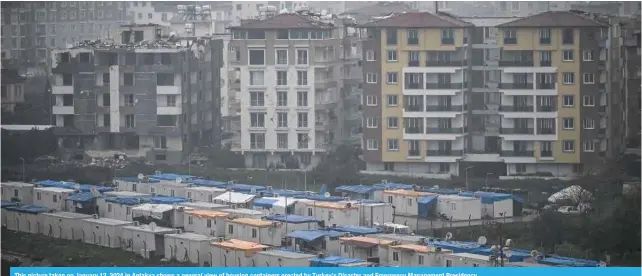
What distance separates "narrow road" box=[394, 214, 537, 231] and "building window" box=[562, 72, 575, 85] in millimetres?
2153

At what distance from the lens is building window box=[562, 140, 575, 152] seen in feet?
51.5

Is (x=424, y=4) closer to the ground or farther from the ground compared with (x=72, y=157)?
farther from the ground

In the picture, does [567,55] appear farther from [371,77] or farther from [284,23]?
[284,23]

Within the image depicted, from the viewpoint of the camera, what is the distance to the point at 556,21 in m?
15.6

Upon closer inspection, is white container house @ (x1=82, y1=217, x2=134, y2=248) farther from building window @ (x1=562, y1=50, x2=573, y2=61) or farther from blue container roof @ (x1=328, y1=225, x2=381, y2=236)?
building window @ (x1=562, y1=50, x2=573, y2=61)

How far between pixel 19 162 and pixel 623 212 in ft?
21.3

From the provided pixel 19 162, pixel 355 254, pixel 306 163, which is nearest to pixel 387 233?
pixel 355 254

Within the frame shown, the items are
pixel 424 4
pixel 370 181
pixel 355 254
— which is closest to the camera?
pixel 355 254

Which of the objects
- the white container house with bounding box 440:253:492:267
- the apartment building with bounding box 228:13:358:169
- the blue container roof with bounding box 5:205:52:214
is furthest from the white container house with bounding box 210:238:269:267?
the apartment building with bounding box 228:13:358:169

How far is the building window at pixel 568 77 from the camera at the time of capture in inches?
617

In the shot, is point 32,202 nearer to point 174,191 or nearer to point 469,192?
point 174,191

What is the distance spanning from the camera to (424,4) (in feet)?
77.4

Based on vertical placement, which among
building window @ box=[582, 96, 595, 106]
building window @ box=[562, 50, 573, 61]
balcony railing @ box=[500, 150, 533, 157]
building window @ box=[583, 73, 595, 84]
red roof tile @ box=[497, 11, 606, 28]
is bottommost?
balcony railing @ box=[500, 150, 533, 157]

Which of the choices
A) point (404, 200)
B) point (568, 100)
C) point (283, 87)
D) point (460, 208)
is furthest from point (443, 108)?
point (460, 208)
